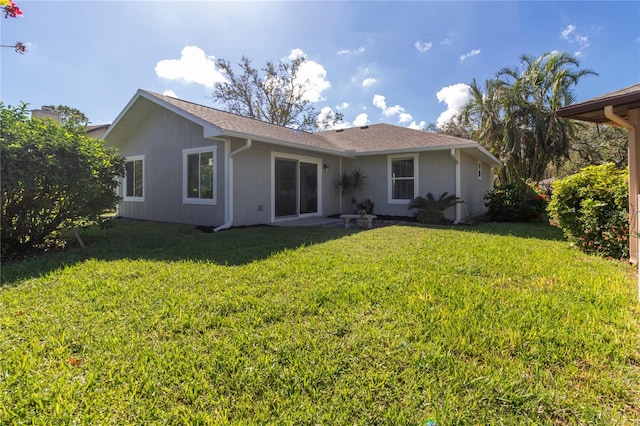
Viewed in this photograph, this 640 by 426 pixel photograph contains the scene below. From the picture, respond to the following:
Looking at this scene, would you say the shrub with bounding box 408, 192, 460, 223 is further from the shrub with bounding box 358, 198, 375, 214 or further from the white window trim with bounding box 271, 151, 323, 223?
the white window trim with bounding box 271, 151, 323, 223

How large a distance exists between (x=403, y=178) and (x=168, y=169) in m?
7.58

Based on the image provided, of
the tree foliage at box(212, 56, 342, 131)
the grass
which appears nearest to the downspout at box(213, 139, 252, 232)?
the grass

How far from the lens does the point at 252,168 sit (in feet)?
28.0

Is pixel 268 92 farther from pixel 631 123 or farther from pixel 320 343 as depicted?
pixel 320 343

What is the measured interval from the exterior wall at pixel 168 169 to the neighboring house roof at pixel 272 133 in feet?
1.48

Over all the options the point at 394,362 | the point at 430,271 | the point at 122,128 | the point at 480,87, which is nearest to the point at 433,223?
the point at 430,271

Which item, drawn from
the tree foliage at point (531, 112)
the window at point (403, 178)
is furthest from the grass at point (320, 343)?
the tree foliage at point (531, 112)

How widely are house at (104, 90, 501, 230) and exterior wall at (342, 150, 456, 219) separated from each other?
0.03 meters

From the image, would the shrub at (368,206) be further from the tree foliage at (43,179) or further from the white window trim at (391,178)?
the tree foliage at (43,179)

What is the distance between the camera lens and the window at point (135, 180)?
10.4 meters

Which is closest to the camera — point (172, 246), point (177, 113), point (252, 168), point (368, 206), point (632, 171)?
point (632, 171)

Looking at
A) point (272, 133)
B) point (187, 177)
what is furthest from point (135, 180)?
point (272, 133)

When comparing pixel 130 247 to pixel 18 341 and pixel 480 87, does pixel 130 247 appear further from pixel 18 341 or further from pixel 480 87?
pixel 480 87

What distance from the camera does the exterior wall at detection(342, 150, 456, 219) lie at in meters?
10.1
